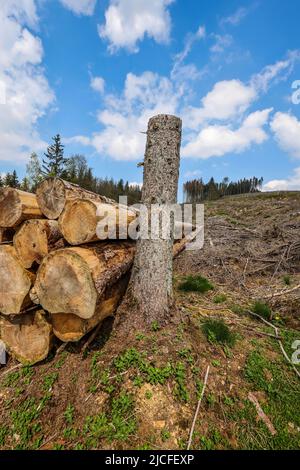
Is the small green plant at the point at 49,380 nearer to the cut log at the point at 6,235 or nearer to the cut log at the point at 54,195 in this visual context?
the cut log at the point at 6,235

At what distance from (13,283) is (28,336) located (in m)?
0.68

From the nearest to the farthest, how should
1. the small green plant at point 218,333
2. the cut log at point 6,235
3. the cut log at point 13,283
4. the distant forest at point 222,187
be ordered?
the cut log at point 13,283
the small green plant at point 218,333
the cut log at point 6,235
the distant forest at point 222,187

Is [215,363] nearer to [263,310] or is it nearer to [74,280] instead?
[263,310]

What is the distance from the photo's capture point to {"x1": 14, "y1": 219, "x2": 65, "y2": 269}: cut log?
270 centimetres

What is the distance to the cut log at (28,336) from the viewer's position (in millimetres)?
2781

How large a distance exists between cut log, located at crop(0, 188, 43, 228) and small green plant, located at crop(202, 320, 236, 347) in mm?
2567

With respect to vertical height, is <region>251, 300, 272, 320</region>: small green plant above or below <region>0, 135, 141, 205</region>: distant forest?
below

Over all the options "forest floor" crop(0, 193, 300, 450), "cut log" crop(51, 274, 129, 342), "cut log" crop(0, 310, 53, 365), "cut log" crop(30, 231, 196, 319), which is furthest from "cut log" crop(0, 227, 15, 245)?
"forest floor" crop(0, 193, 300, 450)

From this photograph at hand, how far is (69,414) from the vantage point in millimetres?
2141

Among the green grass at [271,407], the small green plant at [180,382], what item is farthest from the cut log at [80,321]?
the green grass at [271,407]

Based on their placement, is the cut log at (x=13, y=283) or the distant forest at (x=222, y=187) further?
the distant forest at (x=222, y=187)

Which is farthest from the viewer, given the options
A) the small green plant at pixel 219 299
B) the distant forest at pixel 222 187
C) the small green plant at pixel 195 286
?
the distant forest at pixel 222 187

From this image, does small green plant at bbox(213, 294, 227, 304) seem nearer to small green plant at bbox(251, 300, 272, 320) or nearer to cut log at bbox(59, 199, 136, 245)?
small green plant at bbox(251, 300, 272, 320)

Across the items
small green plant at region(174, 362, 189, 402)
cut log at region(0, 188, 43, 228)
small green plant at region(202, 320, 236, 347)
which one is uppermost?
cut log at region(0, 188, 43, 228)
